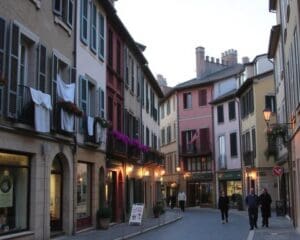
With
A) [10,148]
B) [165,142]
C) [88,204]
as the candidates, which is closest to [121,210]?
[88,204]

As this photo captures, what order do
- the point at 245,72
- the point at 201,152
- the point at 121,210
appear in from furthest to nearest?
the point at 201,152 → the point at 245,72 → the point at 121,210

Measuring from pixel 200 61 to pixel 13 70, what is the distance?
54.5 meters

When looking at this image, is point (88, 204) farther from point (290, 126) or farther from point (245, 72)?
point (245, 72)

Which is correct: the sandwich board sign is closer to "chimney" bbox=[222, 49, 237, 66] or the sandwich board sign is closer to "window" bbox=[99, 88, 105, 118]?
"window" bbox=[99, 88, 105, 118]

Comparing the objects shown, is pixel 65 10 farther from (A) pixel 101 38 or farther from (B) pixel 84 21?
(A) pixel 101 38

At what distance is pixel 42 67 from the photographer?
17266mm

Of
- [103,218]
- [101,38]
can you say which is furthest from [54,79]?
[101,38]

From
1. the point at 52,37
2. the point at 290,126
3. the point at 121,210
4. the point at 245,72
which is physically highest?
the point at 245,72

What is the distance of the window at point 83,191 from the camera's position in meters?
21.7

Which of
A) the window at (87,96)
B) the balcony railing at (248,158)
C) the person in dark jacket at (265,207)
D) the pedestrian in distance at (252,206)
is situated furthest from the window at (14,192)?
the balcony railing at (248,158)

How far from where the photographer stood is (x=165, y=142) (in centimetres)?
6925

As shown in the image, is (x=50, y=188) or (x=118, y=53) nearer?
(x=50, y=188)

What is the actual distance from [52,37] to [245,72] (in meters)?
34.5

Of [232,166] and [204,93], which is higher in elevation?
[204,93]
